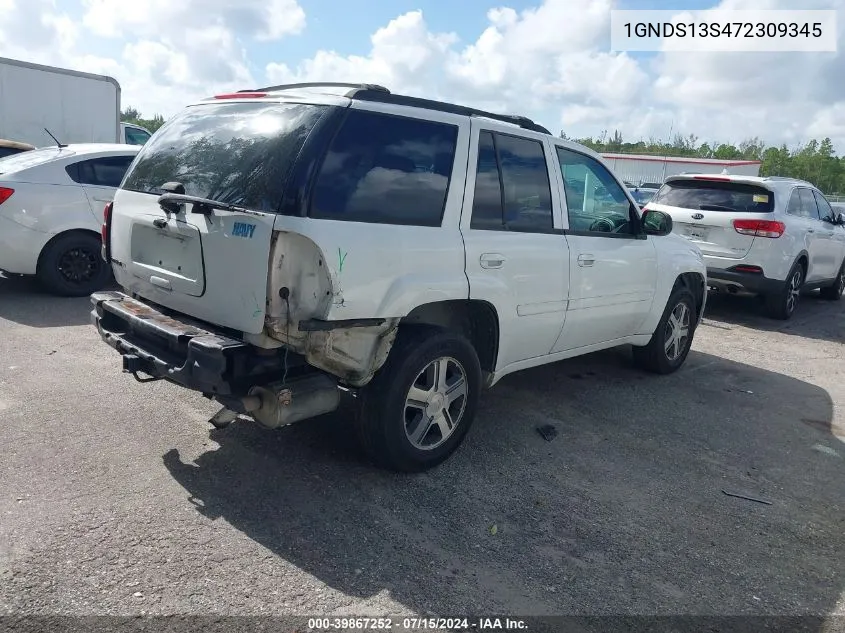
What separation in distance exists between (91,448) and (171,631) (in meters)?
1.80

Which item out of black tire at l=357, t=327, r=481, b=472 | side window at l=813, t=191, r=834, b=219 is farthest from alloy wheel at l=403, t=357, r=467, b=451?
side window at l=813, t=191, r=834, b=219

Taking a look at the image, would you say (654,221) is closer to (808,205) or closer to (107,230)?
(107,230)

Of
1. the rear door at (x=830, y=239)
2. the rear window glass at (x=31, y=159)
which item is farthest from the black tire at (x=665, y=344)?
the rear window glass at (x=31, y=159)

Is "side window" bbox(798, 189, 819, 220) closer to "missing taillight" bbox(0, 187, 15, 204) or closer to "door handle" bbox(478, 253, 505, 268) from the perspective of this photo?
"door handle" bbox(478, 253, 505, 268)

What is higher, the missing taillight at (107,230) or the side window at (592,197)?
the side window at (592,197)

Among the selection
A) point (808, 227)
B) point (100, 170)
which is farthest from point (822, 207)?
point (100, 170)

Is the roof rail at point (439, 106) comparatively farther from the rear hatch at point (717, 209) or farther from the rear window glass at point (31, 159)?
the rear window glass at point (31, 159)

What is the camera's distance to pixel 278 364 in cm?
343

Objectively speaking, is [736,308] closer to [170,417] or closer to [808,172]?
[170,417]

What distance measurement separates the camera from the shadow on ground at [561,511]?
3088mm

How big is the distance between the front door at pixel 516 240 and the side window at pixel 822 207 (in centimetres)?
757

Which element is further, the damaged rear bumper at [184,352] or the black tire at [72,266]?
the black tire at [72,266]

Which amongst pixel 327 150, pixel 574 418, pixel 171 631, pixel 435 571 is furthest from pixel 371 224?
pixel 574 418

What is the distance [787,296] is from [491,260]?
274 inches
